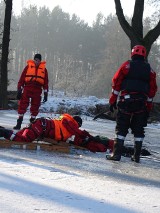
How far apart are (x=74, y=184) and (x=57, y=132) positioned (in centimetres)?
269

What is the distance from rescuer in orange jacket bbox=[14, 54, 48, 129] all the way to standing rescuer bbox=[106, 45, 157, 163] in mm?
3637

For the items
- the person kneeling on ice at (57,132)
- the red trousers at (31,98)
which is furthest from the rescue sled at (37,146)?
the red trousers at (31,98)

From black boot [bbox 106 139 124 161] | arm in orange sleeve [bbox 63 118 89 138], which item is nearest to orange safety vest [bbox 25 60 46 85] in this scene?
arm in orange sleeve [bbox 63 118 89 138]

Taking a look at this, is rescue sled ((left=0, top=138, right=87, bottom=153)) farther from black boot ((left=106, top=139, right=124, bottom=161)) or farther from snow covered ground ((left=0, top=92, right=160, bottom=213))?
black boot ((left=106, top=139, right=124, bottom=161))

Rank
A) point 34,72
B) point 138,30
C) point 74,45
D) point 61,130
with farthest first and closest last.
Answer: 1. point 74,45
2. point 138,30
3. point 34,72
4. point 61,130

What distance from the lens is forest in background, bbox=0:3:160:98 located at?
75.8m

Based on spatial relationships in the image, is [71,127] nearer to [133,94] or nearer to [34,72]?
[133,94]

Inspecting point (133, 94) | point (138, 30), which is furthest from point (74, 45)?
point (133, 94)

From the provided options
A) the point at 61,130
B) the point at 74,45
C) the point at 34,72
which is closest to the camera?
the point at 61,130

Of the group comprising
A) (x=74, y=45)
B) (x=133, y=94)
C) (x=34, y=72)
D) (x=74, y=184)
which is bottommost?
(x=74, y=184)

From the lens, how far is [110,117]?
15188mm

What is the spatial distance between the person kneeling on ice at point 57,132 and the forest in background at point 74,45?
215 feet

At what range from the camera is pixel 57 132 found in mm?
6891

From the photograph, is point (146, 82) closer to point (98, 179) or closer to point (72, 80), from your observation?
point (98, 179)
